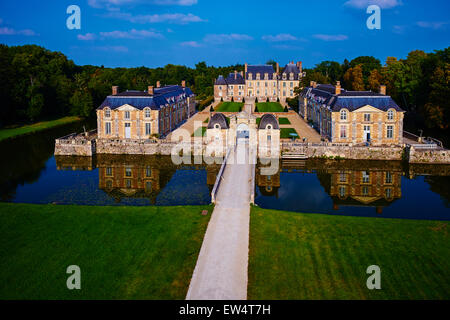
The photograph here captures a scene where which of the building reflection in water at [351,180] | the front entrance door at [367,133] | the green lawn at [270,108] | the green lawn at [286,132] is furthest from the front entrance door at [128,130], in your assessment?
the green lawn at [270,108]

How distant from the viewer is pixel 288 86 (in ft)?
316

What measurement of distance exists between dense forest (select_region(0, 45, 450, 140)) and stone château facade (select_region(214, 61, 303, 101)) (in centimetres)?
485

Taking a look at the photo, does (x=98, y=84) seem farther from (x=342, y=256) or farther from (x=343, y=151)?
(x=342, y=256)

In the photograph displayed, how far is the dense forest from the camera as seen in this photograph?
5503 centimetres

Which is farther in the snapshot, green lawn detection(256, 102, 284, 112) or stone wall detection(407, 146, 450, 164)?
green lawn detection(256, 102, 284, 112)

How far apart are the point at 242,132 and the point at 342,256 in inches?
1104

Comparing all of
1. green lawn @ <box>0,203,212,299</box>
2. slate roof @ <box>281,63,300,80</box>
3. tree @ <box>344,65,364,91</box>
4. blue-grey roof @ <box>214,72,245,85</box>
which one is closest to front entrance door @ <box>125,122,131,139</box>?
green lawn @ <box>0,203,212,299</box>

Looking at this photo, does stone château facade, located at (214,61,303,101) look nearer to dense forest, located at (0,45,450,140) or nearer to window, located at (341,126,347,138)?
dense forest, located at (0,45,450,140)

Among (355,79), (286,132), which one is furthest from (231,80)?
(286,132)

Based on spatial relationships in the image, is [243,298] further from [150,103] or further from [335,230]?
[150,103]

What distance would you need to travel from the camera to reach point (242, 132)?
46.2 metres

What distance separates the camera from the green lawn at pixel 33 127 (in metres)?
54.7

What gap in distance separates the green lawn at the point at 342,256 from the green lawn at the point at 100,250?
3.41 m

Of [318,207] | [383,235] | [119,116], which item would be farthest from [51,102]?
[383,235]
